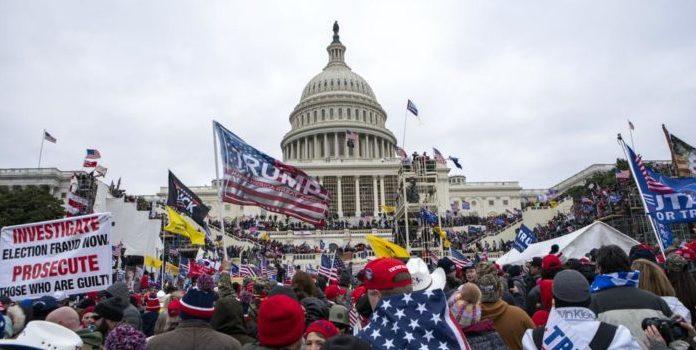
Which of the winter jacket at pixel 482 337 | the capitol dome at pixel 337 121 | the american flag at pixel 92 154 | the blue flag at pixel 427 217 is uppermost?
the capitol dome at pixel 337 121

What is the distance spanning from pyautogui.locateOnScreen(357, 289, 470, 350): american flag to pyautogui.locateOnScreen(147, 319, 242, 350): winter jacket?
4.48ft

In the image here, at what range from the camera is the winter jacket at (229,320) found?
4.75 metres

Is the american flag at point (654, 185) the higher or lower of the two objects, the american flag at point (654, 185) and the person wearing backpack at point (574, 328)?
the higher

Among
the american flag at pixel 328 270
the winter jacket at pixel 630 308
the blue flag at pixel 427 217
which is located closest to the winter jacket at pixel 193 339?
the winter jacket at pixel 630 308

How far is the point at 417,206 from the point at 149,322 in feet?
112

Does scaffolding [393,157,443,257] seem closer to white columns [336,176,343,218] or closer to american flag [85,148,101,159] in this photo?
american flag [85,148,101,159]

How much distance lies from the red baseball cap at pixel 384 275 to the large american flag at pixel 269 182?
8708 millimetres

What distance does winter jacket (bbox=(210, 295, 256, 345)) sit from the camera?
4746 millimetres

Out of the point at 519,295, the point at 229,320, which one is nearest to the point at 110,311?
the point at 229,320

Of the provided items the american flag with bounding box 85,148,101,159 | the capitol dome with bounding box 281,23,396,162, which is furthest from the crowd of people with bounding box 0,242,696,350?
the capitol dome with bounding box 281,23,396,162

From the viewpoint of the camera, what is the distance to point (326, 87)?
347 feet

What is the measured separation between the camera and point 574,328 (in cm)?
334

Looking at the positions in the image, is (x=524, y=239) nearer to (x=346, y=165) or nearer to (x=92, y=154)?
(x=92, y=154)

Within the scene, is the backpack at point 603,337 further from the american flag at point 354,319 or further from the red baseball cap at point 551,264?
the red baseball cap at point 551,264
